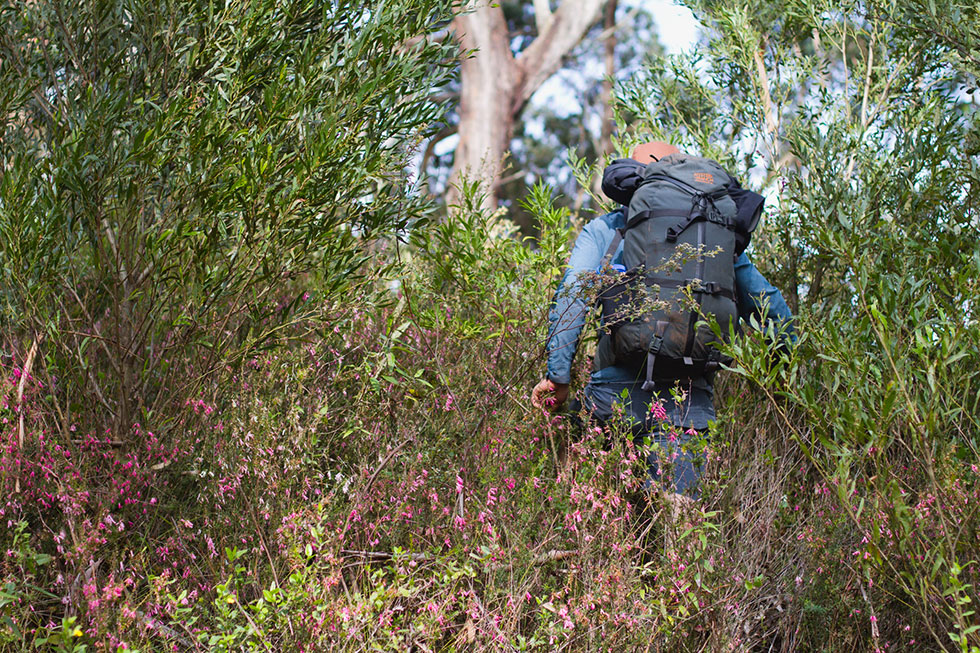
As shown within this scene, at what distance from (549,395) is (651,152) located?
1316 mm

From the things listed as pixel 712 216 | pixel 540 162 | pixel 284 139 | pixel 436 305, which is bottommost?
pixel 540 162

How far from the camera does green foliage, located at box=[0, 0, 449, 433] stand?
338 cm

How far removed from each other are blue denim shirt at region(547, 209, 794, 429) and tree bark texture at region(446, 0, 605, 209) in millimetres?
8355

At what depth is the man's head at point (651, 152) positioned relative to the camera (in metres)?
4.16

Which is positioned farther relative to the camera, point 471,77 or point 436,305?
point 471,77

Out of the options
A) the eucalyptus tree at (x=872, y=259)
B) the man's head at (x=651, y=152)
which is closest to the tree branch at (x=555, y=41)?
the eucalyptus tree at (x=872, y=259)

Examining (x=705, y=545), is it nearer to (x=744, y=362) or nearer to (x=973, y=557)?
(x=744, y=362)

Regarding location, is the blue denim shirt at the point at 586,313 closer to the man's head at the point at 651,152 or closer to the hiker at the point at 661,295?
the hiker at the point at 661,295

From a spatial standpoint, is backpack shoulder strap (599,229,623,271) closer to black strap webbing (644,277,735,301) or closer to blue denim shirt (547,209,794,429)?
blue denim shirt (547,209,794,429)

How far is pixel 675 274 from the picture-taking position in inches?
142

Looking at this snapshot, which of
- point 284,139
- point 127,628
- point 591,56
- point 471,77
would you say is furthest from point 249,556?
point 591,56

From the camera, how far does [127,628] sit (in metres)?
2.89

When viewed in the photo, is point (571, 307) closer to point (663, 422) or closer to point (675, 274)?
point (675, 274)

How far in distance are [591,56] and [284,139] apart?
2251 cm
